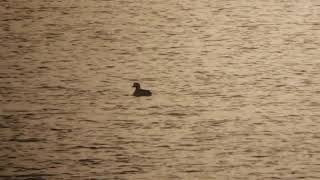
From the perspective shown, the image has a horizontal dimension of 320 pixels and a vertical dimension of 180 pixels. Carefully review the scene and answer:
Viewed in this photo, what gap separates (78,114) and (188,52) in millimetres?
563

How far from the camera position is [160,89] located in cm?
198

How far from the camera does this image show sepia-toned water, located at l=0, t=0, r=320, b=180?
1.57 m

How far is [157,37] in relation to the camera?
2369 mm

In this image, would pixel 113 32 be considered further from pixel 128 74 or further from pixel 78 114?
pixel 78 114

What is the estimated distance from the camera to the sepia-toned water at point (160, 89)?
1566 mm

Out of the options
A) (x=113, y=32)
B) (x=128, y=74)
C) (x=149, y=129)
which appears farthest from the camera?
(x=113, y=32)

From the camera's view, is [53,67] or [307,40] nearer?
[53,67]

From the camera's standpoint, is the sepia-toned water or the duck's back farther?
the duck's back

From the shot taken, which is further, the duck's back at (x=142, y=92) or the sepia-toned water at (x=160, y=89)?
the duck's back at (x=142, y=92)

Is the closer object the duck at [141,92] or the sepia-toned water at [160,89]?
the sepia-toned water at [160,89]

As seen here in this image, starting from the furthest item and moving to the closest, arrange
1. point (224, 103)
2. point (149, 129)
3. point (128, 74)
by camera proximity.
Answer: point (128, 74) → point (224, 103) → point (149, 129)

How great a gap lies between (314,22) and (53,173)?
4.41ft

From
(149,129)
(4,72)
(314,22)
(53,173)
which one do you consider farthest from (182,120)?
(314,22)

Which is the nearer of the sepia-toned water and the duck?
the sepia-toned water
